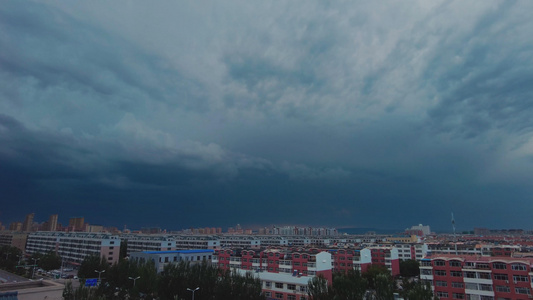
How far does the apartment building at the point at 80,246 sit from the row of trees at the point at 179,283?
25558mm

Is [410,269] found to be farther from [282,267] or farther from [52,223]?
[52,223]

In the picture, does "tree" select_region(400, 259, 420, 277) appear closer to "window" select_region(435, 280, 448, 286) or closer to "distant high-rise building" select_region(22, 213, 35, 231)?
"window" select_region(435, 280, 448, 286)

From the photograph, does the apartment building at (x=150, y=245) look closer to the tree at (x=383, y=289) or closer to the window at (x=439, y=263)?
the window at (x=439, y=263)

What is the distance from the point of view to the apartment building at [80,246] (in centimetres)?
7800

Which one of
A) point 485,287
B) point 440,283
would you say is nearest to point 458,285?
point 440,283

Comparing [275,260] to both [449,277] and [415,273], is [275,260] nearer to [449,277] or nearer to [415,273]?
[449,277]

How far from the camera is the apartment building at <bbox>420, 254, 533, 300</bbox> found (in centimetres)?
3791

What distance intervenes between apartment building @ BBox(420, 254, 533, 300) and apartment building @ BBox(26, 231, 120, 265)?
64374 mm

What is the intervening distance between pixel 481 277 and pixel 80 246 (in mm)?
90725

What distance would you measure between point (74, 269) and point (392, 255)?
81.4 m

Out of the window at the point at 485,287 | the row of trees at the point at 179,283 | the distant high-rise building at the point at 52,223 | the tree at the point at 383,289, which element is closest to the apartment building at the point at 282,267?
the row of trees at the point at 179,283

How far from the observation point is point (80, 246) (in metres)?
85.0

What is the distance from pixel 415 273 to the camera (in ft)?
243

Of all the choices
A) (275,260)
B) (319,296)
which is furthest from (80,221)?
(319,296)
